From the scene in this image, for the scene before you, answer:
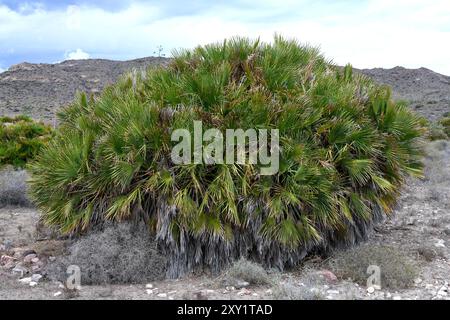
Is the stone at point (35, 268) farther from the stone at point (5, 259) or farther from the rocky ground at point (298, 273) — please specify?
the stone at point (5, 259)

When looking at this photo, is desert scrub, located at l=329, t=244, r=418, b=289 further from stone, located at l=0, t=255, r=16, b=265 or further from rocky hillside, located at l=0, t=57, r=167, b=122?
rocky hillside, located at l=0, t=57, r=167, b=122

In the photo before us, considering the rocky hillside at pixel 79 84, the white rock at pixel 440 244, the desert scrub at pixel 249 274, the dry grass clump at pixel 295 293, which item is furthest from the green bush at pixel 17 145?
the rocky hillside at pixel 79 84

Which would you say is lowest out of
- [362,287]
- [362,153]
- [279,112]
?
[362,287]

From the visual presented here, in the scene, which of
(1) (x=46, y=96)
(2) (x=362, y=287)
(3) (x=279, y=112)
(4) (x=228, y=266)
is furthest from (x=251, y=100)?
(1) (x=46, y=96)

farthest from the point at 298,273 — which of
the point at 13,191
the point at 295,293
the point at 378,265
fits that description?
the point at 13,191

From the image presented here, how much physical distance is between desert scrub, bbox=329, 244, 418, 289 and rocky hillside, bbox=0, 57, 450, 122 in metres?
26.6

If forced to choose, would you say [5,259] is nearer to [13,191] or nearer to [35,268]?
[35,268]

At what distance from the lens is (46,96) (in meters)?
39.0

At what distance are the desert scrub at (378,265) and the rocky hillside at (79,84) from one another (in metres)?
26.6

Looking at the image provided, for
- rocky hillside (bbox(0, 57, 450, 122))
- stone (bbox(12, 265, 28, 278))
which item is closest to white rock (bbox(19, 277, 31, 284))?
stone (bbox(12, 265, 28, 278))

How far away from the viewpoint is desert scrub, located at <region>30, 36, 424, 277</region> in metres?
6.48

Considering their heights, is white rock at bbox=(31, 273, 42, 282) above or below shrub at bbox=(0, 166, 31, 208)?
below
